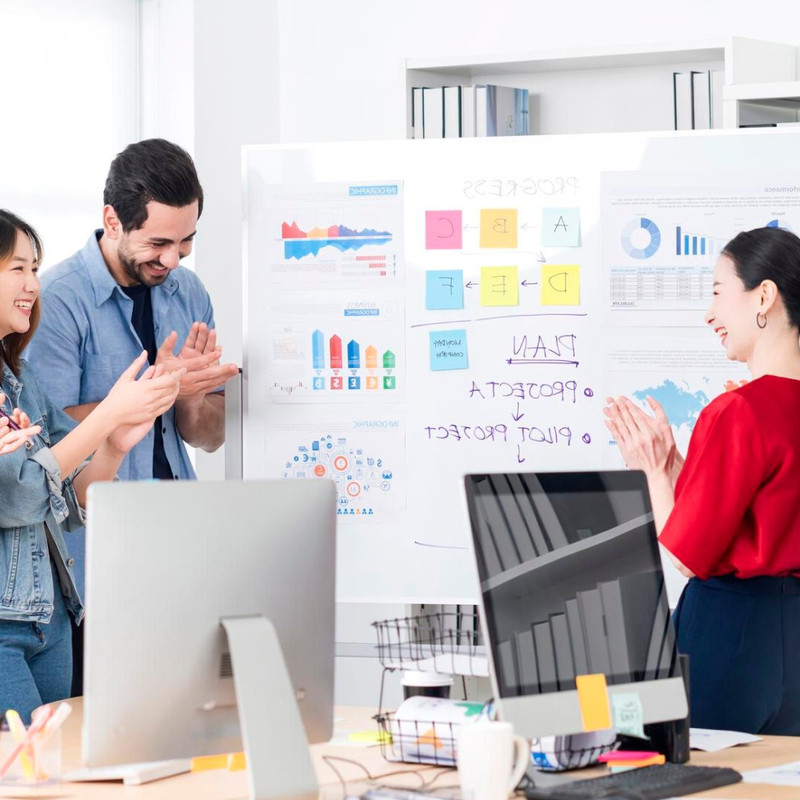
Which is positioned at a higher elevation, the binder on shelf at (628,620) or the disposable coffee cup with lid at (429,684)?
the binder on shelf at (628,620)

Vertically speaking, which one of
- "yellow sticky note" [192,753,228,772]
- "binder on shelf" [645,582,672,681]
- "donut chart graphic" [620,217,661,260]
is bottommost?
"yellow sticky note" [192,753,228,772]

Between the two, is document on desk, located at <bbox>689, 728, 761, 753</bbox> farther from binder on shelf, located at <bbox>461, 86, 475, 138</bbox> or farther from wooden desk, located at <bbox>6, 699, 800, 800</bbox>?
binder on shelf, located at <bbox>461, 86, 475, 138</bbox>

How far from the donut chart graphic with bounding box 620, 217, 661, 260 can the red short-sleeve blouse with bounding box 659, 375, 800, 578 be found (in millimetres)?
760

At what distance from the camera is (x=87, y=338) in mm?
2965

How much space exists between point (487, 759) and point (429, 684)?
0.35 m

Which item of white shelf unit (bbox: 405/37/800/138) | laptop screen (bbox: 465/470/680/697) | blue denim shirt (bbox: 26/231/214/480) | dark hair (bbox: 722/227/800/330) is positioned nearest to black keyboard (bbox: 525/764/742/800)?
laptop screen (bbox: 465/470/680/697)

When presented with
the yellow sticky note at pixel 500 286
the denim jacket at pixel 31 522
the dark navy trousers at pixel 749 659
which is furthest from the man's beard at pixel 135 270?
the dark navy trousers at pixel 749 659

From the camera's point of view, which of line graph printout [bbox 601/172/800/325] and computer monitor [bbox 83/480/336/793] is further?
line graph printout [bbox 601/172/800/325]

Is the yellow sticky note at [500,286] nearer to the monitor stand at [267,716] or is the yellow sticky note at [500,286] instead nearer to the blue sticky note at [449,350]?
the blue sticky note at [449,350]

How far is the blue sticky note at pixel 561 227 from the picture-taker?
298 centimetres

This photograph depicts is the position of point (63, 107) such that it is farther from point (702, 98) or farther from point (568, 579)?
point (568, 579)

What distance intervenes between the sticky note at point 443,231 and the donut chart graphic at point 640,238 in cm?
42

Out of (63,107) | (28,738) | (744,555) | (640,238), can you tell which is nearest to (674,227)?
(640,238)

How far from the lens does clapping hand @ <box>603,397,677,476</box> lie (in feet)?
9.32
